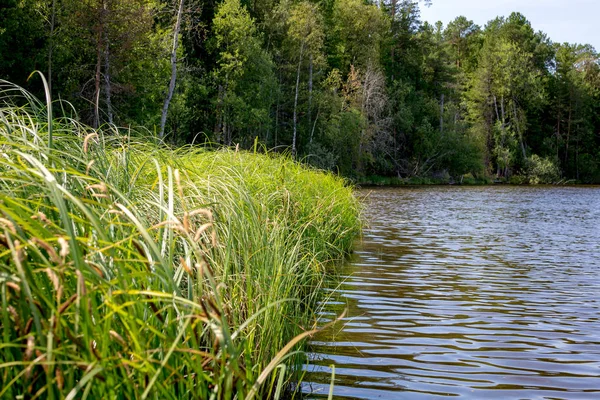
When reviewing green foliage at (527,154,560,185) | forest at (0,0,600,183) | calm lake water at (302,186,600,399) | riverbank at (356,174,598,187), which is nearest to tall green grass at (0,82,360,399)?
calm lake water at (302,186,600,399)

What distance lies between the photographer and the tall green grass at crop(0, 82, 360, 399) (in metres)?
1.96

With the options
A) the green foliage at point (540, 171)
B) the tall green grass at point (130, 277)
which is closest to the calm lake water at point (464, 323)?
the tall green grass at point (130, 277)

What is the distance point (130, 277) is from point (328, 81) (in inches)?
1736

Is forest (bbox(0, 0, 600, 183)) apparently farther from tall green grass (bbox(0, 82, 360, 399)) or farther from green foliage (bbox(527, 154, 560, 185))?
tall green grass (bbox(0, 82, 360, 399))

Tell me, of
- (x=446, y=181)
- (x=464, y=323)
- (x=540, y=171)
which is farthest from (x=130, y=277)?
(x=540, y=171)

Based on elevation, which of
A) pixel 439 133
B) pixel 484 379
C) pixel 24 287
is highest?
pixel 439 133

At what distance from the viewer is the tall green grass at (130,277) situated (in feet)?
6.41

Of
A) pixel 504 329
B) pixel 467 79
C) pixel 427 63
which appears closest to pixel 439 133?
pixel 427 63

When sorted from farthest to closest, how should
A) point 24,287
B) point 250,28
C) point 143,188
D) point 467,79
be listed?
point 467,79 → point 250,28 → point 143,188 → point 24,287

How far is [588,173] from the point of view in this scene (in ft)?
212

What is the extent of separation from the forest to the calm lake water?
27.6 feet

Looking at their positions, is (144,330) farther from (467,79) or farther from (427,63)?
(467,79)

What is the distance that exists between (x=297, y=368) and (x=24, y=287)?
9.26 ft

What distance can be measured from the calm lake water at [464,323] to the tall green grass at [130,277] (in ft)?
2.20
